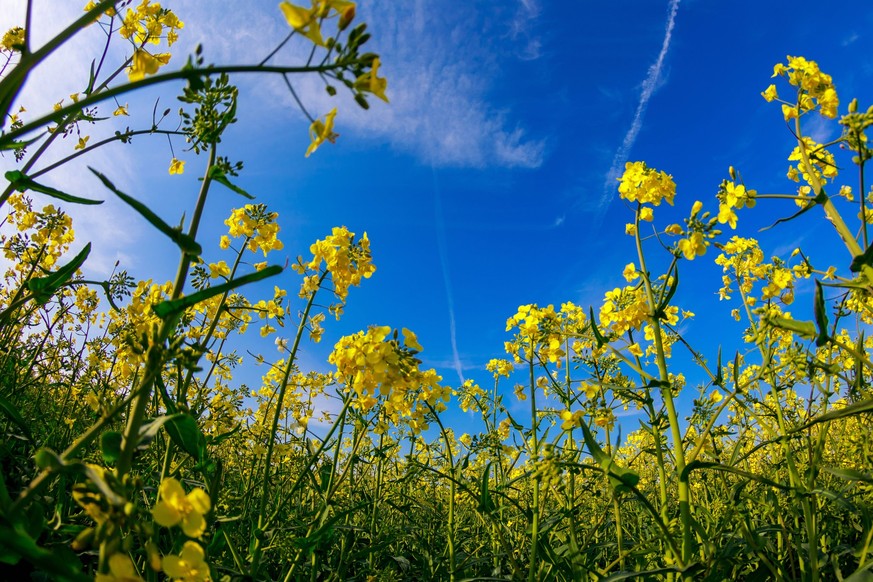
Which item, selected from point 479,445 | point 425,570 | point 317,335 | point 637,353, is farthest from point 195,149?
point 425,570

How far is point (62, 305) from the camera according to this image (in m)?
5.29

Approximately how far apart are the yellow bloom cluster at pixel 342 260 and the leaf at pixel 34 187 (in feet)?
4.89

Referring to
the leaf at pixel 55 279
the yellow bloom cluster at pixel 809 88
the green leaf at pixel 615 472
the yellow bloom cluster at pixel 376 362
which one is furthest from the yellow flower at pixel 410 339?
the yellow bloom cluster at pixel 809 88

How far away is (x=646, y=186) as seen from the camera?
2855 mm

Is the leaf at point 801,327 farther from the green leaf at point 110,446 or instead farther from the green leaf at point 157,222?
the green leaf at point 110,446

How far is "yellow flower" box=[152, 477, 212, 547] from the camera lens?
994mm

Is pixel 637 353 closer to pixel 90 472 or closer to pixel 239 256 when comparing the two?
pixel 239 256

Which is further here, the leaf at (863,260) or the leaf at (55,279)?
the leaf at (863,260)

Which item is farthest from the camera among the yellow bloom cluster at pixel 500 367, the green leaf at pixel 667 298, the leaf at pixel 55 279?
the yellow bloom cluster at pixel 500 367

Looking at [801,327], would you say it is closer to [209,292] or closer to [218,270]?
[209,292]

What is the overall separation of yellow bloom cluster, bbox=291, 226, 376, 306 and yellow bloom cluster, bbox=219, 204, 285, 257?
0.87 ft

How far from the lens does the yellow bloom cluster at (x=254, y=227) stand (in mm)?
2955

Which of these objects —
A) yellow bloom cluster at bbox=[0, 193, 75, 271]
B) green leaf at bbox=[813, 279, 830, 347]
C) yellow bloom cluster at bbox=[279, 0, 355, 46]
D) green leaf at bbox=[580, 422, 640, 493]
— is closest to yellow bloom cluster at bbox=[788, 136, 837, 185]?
green leaf at bbox=[813, 279, 830, 347]

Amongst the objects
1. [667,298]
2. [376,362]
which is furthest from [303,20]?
[667,298]
